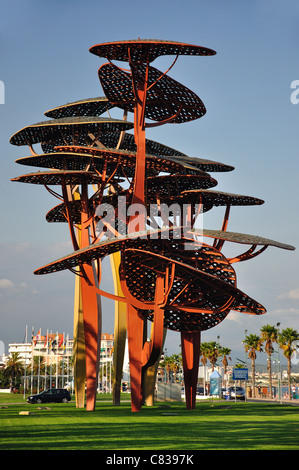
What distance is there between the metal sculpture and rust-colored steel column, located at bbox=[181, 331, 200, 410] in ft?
0.21

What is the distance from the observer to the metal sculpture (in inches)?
1399

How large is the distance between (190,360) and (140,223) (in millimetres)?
8958

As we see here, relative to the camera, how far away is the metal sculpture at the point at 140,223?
35.5 meters

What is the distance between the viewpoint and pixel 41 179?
128ft

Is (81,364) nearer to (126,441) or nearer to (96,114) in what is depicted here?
(96,114)

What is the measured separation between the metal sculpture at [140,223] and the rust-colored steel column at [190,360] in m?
0.06

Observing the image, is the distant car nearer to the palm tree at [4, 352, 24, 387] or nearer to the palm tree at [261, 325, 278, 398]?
the palm tree at [261, 325, 278, 398]

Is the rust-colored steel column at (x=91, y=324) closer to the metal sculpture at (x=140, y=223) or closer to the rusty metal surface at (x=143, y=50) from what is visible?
the metal sculpture at (x=140, y=223)

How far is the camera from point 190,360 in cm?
3897

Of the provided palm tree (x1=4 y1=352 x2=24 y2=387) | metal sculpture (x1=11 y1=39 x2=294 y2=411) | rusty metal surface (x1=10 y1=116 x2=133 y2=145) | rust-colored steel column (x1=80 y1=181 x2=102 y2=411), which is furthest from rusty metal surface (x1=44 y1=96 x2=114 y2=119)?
palm tree (x1=4 y1=352 x2=24 y2=387)

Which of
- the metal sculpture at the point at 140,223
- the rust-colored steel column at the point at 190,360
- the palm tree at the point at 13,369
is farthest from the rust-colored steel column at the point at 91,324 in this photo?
the palm tree at the point at 13,369

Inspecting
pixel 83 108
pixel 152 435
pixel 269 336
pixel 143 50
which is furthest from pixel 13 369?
pixel 152 435
